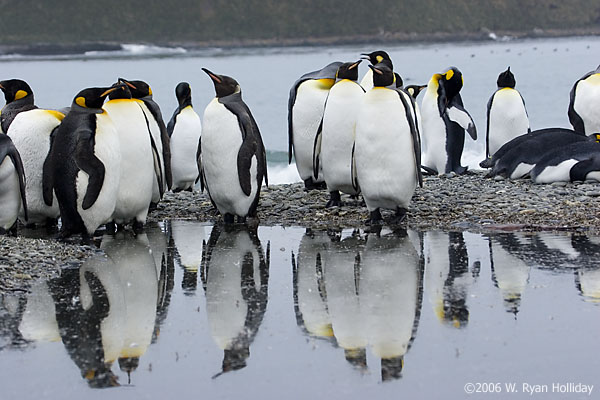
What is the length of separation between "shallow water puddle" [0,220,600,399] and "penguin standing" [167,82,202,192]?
4.63m

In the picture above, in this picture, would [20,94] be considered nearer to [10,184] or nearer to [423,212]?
[10,184]

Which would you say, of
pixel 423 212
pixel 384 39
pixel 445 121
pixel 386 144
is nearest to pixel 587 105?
pixel 445 121

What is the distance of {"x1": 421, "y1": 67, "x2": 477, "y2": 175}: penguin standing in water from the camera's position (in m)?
11.7

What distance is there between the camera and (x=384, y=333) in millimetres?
4719

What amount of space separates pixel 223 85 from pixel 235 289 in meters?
2.72

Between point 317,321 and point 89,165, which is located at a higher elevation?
point 89,165

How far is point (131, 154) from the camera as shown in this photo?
7.84m

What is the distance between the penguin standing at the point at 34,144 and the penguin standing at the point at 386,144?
251 centimetres

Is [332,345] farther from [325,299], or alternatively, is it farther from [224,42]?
[224,42]

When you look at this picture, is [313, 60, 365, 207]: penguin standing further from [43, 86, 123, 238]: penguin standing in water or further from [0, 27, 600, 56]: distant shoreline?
[0, 27, 600, 56]: distant shoreline

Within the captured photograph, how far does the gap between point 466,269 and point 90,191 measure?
286cm

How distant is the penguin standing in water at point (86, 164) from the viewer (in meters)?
7.25

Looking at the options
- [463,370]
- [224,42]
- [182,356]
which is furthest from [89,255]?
[224,42]

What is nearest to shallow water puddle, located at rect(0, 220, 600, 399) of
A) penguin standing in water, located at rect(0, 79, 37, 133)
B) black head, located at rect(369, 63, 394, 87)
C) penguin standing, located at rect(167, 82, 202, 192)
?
black head, located at rect(369, 63, 394, 87)
